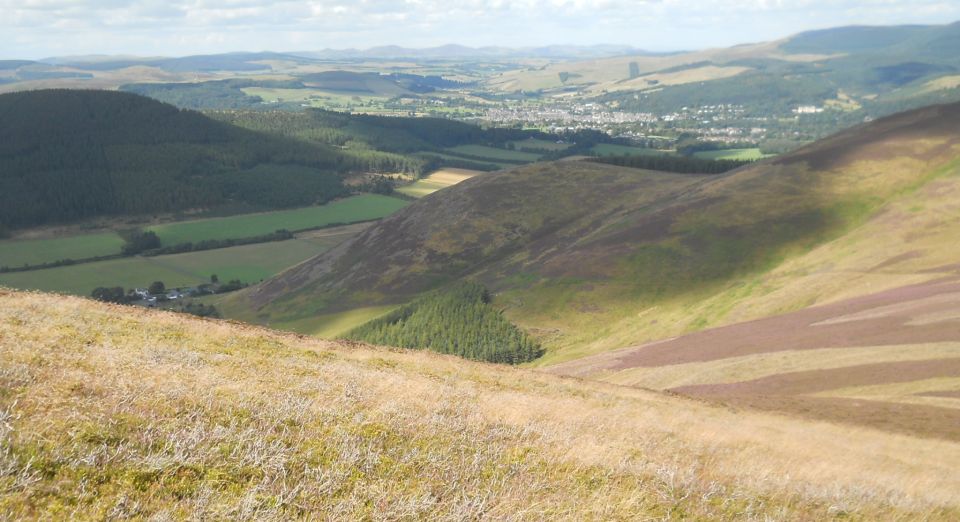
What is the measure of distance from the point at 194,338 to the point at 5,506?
22.8 metres

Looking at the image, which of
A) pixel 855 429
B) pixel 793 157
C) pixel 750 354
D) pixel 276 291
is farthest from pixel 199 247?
pixel 855 429

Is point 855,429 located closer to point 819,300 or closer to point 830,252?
point 819,300

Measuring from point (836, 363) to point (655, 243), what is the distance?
60512mm

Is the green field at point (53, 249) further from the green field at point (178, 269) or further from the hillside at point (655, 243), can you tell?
the hillside at point (655, 243)

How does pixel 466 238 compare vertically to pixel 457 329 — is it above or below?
above

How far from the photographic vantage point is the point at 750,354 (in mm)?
53312

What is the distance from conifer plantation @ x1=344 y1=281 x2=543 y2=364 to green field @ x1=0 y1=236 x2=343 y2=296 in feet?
213

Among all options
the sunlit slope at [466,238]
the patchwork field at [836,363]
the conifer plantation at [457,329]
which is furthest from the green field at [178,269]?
the patchwork field at [836,363]

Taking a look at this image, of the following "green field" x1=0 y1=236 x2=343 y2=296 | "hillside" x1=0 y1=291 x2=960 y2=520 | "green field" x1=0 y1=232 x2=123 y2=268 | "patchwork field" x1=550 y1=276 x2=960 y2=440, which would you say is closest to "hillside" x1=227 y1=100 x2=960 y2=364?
"patchwork field" x1=550 y1=276 x2=960 y2=440

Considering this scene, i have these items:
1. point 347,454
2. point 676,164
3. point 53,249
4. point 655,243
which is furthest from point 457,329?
point 53,249

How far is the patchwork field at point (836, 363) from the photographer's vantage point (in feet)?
122

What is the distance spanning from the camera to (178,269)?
160625 mm

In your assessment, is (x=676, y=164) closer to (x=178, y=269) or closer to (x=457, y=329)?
(x=457, y=329)

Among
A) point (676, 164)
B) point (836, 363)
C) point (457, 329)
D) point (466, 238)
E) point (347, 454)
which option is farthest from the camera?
point (676, 164)
